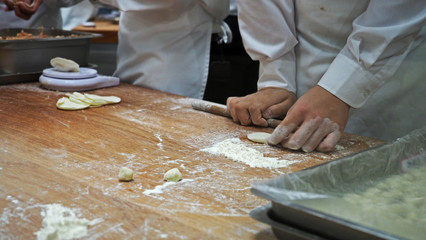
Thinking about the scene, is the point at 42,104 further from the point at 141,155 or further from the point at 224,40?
the point at 224,40

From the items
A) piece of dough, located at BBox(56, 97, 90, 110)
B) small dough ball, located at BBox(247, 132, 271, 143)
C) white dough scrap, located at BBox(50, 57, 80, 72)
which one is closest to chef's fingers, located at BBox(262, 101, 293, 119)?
small dough ball, located at BBox(247, 132, 271, 143)

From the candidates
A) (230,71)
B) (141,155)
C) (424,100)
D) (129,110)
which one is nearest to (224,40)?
(230,71)

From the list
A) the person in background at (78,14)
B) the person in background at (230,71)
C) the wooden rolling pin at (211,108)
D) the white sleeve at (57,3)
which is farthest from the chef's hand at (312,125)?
the person in background at (78,14)

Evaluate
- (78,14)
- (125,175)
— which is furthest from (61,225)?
(78,14)

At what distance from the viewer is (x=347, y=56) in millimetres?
1250

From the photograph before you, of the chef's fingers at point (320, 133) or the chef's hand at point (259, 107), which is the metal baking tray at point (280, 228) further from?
the chef's hand at point (259, 107)

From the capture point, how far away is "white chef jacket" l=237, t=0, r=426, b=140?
1.22m

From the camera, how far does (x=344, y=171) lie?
0.82 meters

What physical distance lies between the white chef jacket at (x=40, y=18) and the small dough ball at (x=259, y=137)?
5.28 ft

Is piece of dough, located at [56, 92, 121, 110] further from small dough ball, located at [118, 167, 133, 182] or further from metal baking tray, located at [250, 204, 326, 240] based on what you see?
metal baking tray, located at [250, 204, 326, 240]

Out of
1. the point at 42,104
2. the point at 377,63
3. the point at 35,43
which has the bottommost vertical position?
the point at 42,104

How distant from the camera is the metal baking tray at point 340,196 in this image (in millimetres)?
610

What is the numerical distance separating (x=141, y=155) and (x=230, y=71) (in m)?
1.28

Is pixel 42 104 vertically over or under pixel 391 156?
under
